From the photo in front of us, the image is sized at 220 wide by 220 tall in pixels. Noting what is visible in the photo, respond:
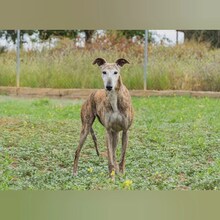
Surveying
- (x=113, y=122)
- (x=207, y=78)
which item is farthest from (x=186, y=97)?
(x=113, y=122)

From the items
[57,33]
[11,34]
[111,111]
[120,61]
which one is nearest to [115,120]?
[111,111]

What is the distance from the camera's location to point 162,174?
6629 mm

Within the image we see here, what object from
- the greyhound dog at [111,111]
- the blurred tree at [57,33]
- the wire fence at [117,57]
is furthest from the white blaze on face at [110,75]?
the blurred tree at [57,33]

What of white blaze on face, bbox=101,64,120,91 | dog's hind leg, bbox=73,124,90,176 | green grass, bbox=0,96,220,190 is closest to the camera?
white blaze on face, bbox=101,64,120,91

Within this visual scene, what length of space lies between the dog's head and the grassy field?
4.1 inches

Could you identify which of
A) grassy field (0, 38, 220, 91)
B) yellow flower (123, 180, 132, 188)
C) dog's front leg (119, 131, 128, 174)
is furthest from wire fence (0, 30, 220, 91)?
yellow flower (123, 180, 132, 188)

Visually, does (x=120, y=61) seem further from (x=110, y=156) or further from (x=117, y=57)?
(x=110, y=156)

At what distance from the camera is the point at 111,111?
6625mm

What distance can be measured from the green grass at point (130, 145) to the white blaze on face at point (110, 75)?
298 mm

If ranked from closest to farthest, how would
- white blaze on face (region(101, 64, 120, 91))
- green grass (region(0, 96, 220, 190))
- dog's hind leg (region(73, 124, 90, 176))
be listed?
white blaze on face (region(101, 64, 120, 91))
green grass (region(0, 96, 220, 190))
dog's hind leg (region(73, 124, 90, 176))

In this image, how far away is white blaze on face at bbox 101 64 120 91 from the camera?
21.3 feet

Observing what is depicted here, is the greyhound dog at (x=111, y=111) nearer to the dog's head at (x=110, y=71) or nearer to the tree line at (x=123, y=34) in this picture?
the dog's head at (x=110, y=71)

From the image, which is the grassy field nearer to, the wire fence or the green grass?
the wire fence
